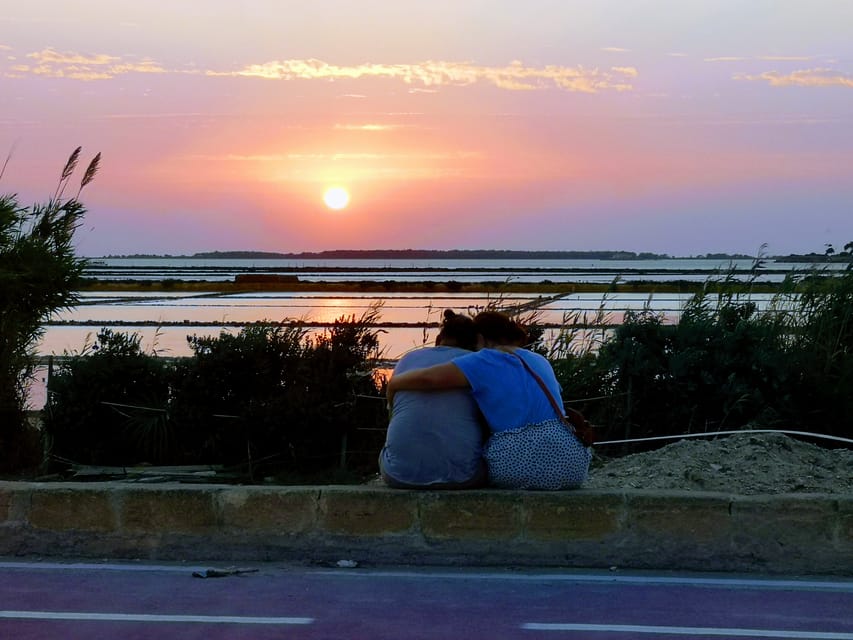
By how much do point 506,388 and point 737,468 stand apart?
7.84 ft

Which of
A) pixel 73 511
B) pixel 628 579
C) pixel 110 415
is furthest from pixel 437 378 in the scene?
pixel 110 415

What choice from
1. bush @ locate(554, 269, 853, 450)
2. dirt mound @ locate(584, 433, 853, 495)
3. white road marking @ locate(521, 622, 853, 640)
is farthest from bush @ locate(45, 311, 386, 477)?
white road marking @ locate(521, 622, 853, 640)

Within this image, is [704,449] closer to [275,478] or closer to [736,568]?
[736,568]

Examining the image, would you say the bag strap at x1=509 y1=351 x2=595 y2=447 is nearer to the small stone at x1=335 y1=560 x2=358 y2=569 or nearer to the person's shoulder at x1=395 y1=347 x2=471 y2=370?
the person's shoulder at x1=395 y1=347 x2=471 y2=370

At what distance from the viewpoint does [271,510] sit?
6672 mm

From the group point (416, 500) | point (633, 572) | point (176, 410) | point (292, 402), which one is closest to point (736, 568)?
point (633, 572)

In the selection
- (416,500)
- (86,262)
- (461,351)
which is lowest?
(416,500)

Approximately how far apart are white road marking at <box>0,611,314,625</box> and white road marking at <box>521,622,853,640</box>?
1.16 m

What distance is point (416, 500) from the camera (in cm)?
655

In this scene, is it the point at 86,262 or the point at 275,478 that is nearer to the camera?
the point at 275,478

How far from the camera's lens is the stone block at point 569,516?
6461mm

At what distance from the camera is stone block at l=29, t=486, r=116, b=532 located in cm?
676

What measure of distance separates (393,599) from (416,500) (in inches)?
33.5

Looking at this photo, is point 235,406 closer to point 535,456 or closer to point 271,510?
point 271,510
